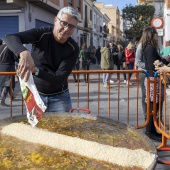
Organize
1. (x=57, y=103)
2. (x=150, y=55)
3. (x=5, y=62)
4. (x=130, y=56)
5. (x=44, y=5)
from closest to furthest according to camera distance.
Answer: (x=57, y=103) < (x=150, y=55) < (x=5, y=62) < (x=130, y=56) < (x=44, y=5)

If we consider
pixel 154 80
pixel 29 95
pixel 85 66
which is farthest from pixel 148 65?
pixel 85 66

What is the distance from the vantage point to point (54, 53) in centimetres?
331

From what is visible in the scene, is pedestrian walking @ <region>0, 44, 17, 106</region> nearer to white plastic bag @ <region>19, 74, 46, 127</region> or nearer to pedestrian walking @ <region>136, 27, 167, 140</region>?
pedestrian walking @ <region>136, 27, 167, 140</region>

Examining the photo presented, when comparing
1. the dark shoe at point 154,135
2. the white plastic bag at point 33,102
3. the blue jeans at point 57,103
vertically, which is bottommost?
the dark shoe at point 154,135

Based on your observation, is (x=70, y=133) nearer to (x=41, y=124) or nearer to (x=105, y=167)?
(x=41, y=124)

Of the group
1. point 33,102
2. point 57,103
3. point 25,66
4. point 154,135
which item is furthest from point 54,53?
point 154,135

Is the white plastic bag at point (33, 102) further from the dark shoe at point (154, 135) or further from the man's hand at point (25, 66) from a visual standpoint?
the dark shoe at point (154, 135)

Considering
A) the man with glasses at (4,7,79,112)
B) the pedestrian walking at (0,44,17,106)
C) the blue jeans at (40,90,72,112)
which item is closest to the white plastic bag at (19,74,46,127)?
the man with glasses at (4,7,79,112)

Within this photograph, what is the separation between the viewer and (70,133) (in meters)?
2.54

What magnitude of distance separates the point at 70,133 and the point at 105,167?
67cm

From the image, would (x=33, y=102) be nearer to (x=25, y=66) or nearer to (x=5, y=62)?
(x=25, y=66)

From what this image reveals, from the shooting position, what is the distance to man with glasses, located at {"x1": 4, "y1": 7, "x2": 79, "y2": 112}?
2953 millimetres

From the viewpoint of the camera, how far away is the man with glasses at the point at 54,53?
Answer: 9.69 feet

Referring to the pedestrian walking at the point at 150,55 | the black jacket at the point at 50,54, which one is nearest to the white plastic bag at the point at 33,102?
the black jacket at the point at 50,54
